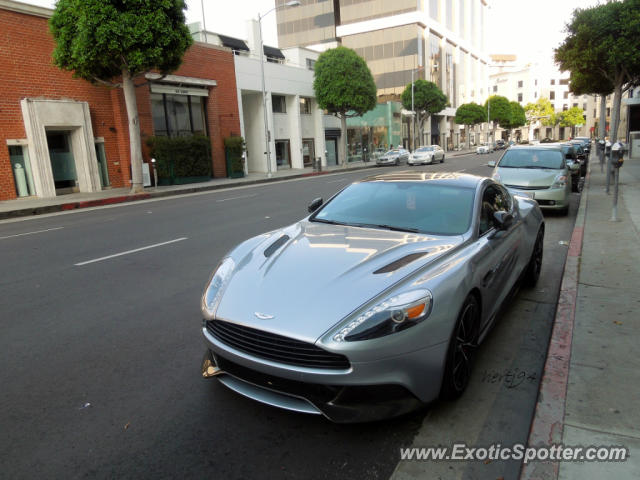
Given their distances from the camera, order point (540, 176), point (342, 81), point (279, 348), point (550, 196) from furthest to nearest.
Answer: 1. point (342, 81)
2. point (540, 176)
3. point (550, 196)
4. point (279, 348)

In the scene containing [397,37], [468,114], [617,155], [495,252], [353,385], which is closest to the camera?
[353,385]

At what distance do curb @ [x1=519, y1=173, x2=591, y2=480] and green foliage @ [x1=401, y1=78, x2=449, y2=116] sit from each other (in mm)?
51866

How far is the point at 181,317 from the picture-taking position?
15.7ft

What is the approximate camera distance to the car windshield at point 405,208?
395cm

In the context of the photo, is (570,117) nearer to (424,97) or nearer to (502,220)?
(424,97)

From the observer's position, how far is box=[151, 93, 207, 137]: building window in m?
26.5

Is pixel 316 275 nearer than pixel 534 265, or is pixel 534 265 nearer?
pixel 316 275

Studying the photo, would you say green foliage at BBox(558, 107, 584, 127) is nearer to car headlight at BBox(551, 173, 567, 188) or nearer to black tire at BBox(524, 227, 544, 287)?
car headlight at BBox(551, 173, 567, 188)

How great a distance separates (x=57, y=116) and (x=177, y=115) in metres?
7.99

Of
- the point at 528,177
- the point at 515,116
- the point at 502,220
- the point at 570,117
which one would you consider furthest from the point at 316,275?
the point at 570,117

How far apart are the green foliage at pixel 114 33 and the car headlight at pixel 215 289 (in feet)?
56.3

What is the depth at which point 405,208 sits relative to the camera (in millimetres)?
4203

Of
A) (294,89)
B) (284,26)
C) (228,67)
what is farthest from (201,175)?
(284,26)

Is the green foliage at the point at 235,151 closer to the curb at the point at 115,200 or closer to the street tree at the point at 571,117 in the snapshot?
the curb at the point at 115,200
